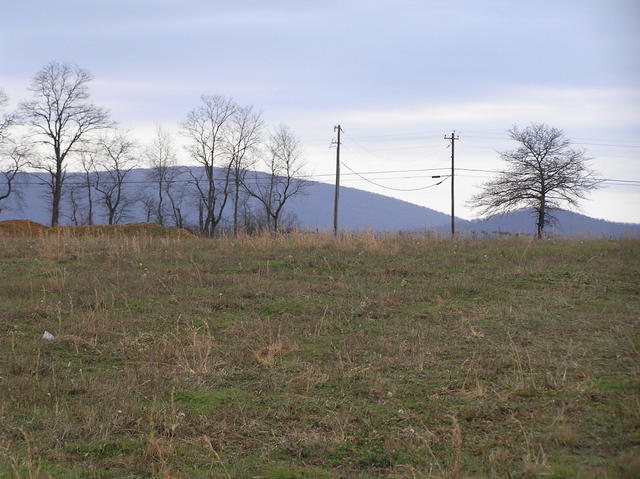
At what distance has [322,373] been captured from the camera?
5930 mm

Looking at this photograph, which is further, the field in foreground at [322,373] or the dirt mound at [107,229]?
the dirt mound at [107,229]

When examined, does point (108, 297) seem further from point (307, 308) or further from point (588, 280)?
point (588, 280)

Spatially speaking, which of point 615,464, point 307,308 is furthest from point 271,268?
point 615,464

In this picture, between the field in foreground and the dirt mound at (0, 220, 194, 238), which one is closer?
the field in foreground

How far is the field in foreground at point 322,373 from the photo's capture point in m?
4.12

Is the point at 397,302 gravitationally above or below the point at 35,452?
above

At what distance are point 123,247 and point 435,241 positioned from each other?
8255mm

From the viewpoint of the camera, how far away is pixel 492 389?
511 cm

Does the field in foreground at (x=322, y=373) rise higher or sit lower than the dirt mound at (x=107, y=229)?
lower

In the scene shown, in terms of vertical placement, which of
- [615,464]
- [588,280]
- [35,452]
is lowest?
[35,452]

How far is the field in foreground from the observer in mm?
4125

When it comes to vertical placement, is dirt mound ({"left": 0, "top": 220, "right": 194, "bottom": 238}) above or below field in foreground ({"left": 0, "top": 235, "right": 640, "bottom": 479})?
above

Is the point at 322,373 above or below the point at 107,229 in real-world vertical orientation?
below

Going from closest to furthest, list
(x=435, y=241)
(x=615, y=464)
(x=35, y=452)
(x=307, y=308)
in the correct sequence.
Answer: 1. (x=615, y=464)
2. (x=35, y=452)
3. (x=307, y=308)
4. (x=435, y=241)
